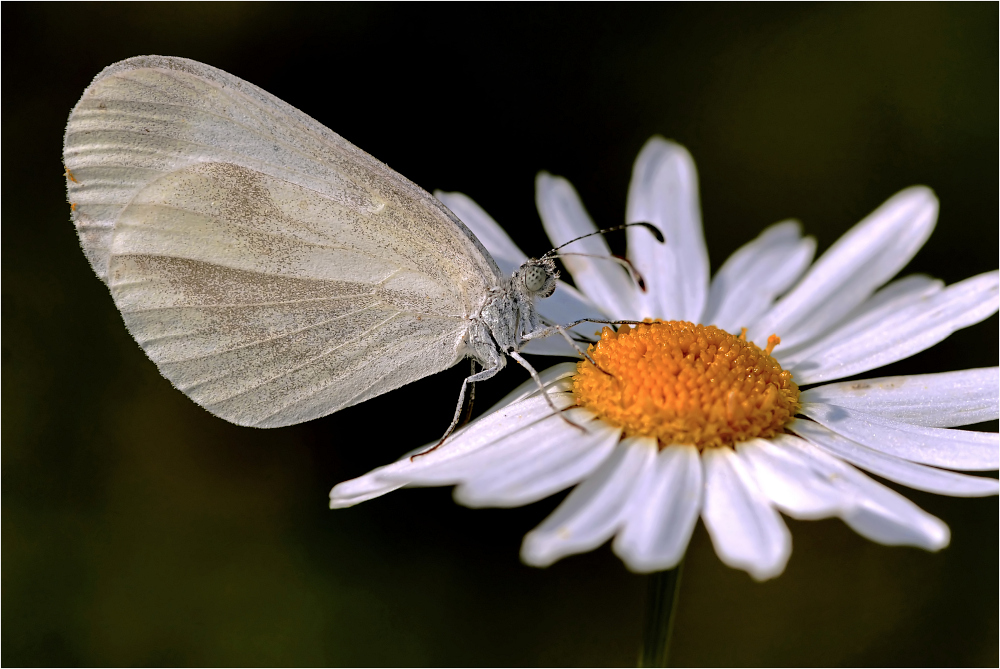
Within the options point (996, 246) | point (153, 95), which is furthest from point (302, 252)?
point (996, 246)

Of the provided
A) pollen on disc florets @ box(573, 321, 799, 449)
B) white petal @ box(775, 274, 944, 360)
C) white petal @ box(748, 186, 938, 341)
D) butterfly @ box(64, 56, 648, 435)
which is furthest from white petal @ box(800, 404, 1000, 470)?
butterfly @ box(64, 56, 648, 435)

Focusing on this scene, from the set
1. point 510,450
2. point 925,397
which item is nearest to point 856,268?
point 925,397

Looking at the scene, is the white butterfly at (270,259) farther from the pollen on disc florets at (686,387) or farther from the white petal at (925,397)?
the white petal at (925,397)

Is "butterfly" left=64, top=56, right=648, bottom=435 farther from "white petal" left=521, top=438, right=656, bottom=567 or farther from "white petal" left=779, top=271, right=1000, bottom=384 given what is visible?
"white petal" left=779, top=271, right=1000, bottom=384

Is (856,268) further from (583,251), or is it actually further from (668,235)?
(583,251)

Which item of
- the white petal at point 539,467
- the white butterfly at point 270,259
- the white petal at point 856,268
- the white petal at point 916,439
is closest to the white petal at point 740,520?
the white petal at point 539,467

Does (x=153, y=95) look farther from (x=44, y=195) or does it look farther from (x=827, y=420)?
(x=827, y=420)
